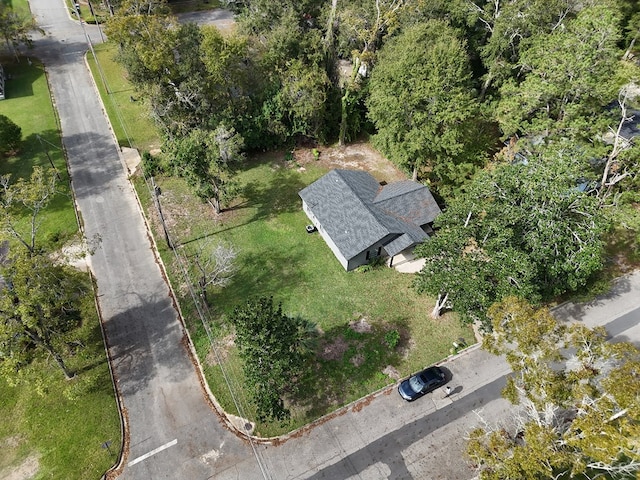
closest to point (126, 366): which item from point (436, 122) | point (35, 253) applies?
point (35, 253)

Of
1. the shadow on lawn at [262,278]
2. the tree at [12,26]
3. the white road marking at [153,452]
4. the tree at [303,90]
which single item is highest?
the tree at [12,26]

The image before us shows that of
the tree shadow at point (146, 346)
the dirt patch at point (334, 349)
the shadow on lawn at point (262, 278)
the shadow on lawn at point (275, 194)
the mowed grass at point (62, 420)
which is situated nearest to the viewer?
the mowed grass at point (62, 420)

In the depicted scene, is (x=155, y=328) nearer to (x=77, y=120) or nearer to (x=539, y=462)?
(x=539, y=462)

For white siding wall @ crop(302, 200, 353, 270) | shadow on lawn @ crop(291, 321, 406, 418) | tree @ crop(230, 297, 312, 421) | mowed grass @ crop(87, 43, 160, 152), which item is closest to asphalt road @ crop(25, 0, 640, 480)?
shadow on lawn @ crop(291, 321, 406, 418)

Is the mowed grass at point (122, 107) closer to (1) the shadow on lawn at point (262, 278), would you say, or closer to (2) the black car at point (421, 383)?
(1) the shadow on lawn at point (262, 278)

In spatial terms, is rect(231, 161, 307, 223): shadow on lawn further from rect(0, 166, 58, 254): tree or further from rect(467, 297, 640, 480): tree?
rect(467, 297, 640, 480): tree

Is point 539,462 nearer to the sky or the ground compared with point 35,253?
nearer to the ground

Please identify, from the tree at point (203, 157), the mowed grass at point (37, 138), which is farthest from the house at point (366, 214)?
the mowed grass at point (37, 138)
